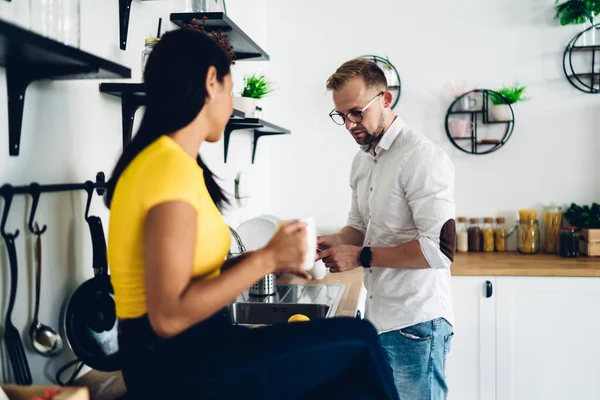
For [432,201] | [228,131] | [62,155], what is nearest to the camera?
[62,155]

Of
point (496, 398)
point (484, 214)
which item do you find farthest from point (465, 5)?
point (496, 398)

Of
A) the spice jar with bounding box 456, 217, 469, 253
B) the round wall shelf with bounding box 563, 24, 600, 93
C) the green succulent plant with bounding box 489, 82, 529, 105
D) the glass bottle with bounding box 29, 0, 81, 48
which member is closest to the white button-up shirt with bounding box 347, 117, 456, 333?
the glass bottle with bounding box 29, 0, 81, 48

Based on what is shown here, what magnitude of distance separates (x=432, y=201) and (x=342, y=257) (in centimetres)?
33

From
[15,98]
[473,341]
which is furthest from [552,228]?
[15,98]

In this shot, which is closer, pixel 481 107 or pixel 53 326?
pixel 53 326

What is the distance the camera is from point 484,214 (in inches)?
136

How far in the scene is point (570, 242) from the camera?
3.11 meters

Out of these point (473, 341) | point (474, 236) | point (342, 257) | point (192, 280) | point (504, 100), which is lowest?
point (473, 341)

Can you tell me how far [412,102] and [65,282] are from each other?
2570 millimetres

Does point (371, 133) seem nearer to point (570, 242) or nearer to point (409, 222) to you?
point (409, 222)

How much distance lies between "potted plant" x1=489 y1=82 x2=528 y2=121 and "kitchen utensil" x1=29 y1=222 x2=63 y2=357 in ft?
9.00

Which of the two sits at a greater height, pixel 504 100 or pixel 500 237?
pixel 504 100

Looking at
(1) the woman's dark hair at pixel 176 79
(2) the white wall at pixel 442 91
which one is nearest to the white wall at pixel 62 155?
(1) the woman's dark hair at pixel 176 79

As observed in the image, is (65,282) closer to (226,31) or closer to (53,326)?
(53,326)
